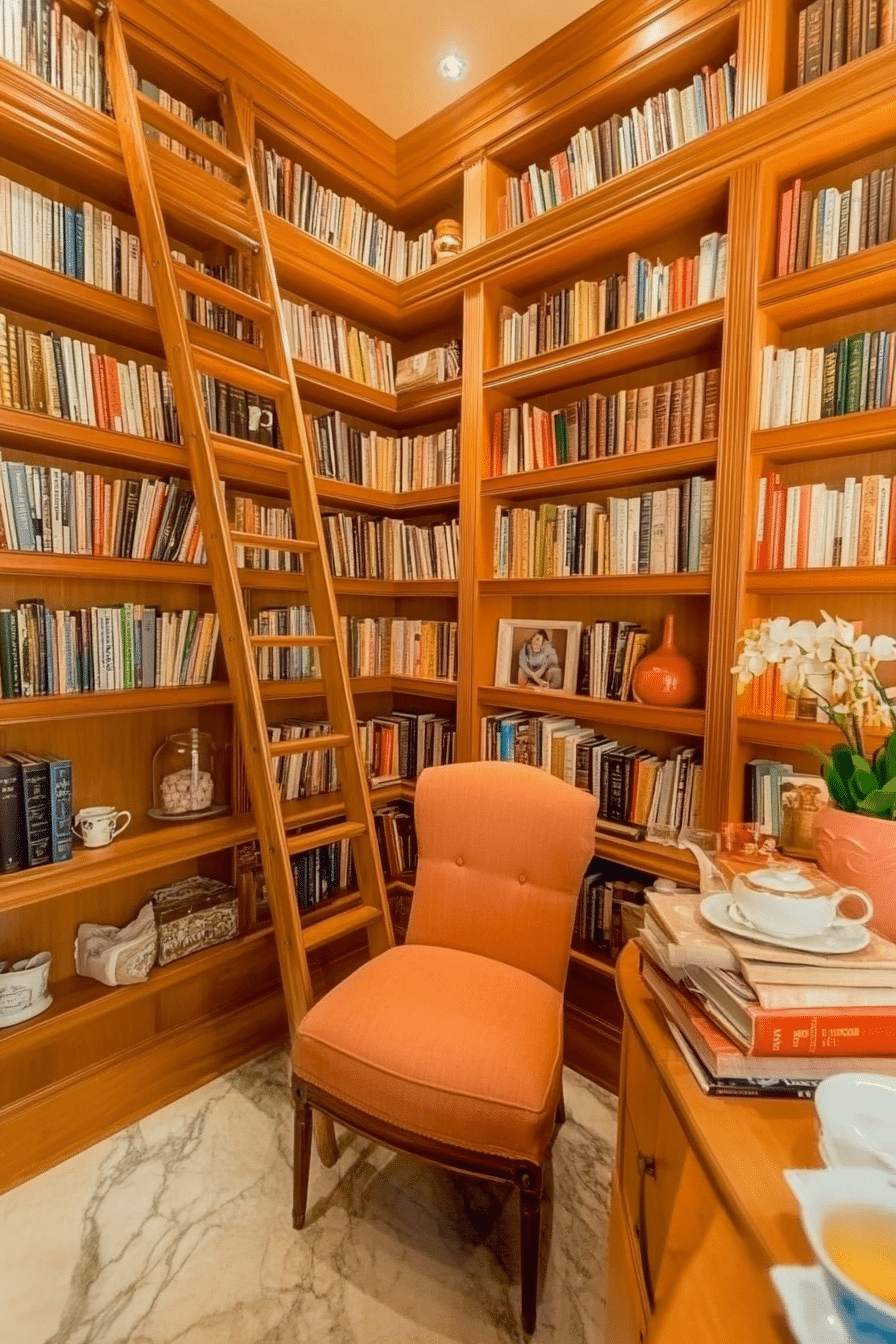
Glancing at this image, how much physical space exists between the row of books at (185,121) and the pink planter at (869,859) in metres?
2.35

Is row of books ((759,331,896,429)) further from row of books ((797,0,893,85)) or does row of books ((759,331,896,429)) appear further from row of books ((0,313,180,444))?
row of books ((0,313,180,444))

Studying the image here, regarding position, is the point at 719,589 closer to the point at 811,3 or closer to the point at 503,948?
the point at 503,948

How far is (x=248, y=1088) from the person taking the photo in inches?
77.4

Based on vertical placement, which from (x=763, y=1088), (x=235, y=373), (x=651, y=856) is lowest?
(x=651, y=856)

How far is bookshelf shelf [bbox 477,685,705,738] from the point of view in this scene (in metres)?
1.82

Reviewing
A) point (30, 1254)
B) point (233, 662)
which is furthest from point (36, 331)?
point (30, 1254)

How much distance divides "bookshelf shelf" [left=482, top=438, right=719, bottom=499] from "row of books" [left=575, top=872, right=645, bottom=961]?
1259 millimetres

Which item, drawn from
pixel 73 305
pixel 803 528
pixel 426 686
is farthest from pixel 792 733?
pixel 73 305

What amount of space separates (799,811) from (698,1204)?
1.15m

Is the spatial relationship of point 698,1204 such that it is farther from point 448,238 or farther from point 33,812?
point 448,238

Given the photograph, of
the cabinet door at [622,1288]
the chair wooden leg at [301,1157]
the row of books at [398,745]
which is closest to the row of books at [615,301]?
the row of books at [398,745]

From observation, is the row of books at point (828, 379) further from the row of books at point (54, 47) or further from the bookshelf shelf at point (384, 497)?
the row of books at point (54, 47)

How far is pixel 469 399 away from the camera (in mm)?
2291

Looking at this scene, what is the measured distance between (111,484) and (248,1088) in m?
1.83
